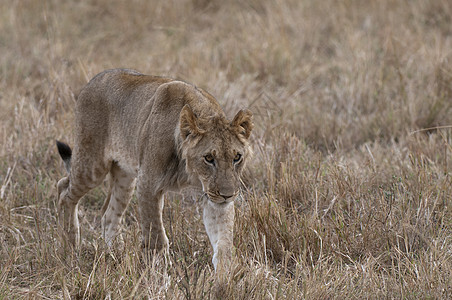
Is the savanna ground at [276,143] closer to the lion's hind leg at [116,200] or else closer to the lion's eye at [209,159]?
the lion's hind leg at [116,200]

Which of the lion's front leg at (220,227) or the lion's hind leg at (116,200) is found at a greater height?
the lion's front leg at (220,227)

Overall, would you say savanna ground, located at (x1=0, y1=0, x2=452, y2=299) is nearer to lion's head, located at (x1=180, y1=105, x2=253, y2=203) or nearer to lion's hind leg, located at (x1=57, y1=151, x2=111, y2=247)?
lion's hind leg, located at (x1=57, y1=151, x2=111, y2=247)

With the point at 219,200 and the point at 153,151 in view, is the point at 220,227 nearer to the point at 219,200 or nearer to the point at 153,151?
the point at 219,200

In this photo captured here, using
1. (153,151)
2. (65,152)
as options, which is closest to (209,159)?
(153,151)

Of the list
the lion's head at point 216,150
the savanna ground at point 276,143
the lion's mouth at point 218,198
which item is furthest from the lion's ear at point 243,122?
the savanna ground at point 276,143

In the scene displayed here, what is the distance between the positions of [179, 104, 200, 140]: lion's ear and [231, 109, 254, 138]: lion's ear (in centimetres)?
20

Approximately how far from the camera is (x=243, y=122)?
144 inches

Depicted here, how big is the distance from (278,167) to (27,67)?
395cm

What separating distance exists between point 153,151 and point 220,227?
21.7 inches

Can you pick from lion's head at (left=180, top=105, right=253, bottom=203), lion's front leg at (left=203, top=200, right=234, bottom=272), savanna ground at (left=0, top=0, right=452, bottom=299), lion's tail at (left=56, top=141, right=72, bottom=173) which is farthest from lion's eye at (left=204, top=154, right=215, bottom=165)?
lion's tail at (left=56, top=141, right=72, bottom=173)

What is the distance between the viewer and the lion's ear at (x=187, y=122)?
11.6ft

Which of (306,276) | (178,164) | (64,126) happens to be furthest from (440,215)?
(64,126)

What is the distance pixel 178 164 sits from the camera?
378 cm

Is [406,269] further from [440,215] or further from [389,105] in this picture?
[389,105]
